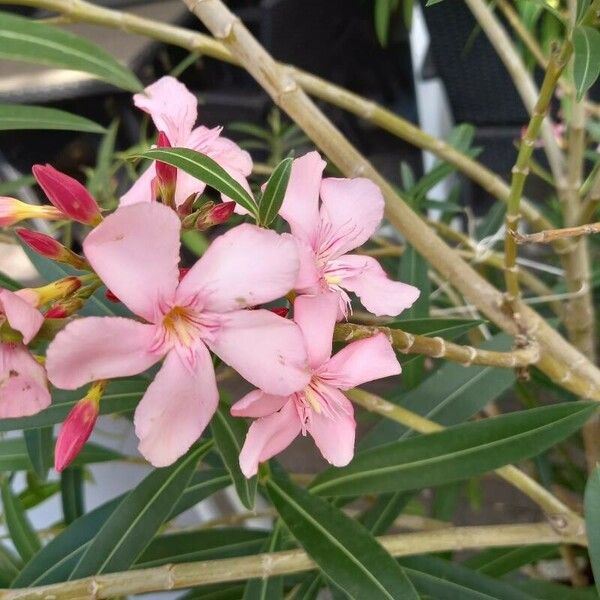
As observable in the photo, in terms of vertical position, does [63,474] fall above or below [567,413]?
below

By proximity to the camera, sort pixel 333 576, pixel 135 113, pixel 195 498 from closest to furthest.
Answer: pixel 333 576
pixel 195 498
pixel 135 113

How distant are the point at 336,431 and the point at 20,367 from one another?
0.57 ft

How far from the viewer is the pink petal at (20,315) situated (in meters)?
0.29

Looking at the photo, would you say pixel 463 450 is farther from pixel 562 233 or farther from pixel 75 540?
pixel 75 540

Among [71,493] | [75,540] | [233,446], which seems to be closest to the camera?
[233,446]

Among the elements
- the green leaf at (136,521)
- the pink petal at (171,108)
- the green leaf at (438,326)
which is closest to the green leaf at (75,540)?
the green leaf at (136,521)

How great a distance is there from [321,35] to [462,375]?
188 centimetres

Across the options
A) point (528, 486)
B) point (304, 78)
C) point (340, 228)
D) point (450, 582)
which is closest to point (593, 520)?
point (528, 486)

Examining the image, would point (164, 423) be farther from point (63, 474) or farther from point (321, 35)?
point (321, 35)

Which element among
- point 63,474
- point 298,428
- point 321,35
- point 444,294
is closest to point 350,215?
point 298,428

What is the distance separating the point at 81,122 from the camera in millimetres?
589

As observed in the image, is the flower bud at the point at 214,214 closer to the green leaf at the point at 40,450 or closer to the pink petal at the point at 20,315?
the pink petal at the point at 20,315

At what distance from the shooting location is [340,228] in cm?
39

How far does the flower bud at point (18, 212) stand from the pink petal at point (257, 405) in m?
0.16
